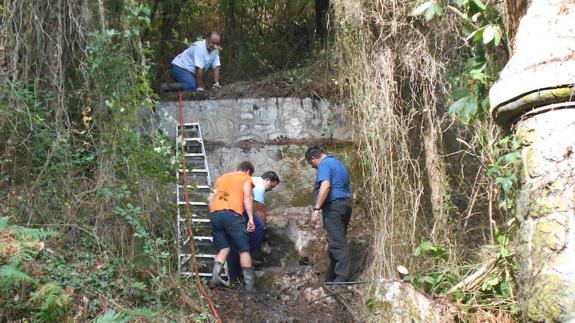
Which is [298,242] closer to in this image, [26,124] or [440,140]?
[440,140]

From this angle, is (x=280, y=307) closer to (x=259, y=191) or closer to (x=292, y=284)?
(x=292, y=284)

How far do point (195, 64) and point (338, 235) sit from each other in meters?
3.93

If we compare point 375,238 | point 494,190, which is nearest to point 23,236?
point 375,238

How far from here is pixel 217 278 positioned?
24.8 ft

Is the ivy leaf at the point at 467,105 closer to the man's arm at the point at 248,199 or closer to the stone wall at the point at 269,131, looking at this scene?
the man's arm at the point at 248,199

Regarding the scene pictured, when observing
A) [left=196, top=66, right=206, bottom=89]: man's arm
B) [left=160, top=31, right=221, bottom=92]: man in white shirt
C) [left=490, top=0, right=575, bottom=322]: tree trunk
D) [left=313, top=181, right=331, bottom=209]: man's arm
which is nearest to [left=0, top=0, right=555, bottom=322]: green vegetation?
[left=313, top=181, right=331, bottom=209]: man's arm

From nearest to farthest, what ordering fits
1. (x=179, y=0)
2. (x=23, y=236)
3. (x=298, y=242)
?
(x=23, y=236), (x=298, y=242), (x=179, y=0)

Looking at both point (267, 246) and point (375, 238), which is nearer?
point (375, 238)

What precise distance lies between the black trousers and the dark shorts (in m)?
0.90

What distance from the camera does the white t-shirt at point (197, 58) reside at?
1049cm

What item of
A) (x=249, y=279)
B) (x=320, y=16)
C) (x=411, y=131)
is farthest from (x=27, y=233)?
(x=320, y=16)

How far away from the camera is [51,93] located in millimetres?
7172

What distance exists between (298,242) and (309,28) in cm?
469

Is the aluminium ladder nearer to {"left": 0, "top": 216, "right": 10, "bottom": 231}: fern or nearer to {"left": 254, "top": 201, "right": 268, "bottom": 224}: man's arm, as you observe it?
{"left": 254, "top": 201, "right": 268, "bottom": 224}: man's arm
